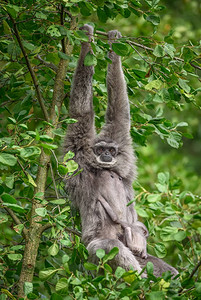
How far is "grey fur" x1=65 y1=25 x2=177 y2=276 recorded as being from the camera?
7.28 meters

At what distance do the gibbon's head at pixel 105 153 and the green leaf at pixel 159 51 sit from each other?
212 cm

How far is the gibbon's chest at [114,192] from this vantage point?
7680mm

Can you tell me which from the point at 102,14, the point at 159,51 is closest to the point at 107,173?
the point at 159,51

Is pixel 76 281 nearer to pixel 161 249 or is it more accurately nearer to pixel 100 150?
pixel 161 249

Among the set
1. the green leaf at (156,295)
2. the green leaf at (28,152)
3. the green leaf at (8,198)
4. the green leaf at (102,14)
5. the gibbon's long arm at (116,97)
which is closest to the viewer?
the green leaf at (156,295)

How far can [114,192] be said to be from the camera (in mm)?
7793

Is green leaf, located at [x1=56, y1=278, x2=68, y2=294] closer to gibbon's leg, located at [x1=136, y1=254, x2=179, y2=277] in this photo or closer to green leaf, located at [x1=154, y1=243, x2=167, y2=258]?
green leaf, located at [x1=154, y1=243, x2=167, y2=258]

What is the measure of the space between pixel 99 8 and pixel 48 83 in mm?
1593

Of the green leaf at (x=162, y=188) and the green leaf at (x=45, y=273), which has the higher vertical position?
the green leaf at (x=162, y=188)

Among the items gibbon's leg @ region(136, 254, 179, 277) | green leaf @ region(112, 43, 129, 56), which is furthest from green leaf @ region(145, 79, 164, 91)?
gibbon's leg @ region(136, 254, 179, 277)

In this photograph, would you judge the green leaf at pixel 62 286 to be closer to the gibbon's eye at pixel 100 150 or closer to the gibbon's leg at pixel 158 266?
the gibbon's leg at pixel 158 266

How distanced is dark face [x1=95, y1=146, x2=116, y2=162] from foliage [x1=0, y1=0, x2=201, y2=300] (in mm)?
557

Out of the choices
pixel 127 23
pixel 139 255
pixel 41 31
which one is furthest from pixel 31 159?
pixel 127 23

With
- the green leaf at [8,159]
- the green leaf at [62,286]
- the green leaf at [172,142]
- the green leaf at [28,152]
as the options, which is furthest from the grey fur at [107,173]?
the green leaf at [8,159]
